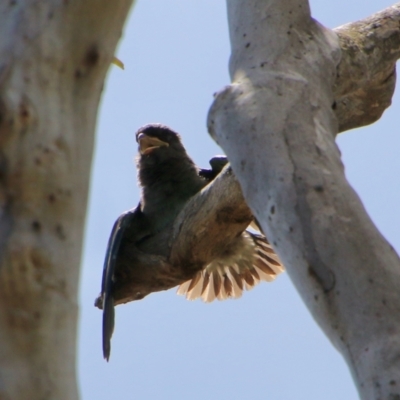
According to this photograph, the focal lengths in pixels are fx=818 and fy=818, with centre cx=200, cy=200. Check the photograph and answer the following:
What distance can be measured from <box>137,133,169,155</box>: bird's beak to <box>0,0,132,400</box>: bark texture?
3.98 m

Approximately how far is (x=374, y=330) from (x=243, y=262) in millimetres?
3820

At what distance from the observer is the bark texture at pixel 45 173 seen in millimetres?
1993

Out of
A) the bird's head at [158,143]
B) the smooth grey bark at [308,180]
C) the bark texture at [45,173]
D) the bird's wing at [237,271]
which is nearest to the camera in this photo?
the bark texture at [45,173]

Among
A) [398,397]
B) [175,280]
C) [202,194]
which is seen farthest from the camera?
[175,280]

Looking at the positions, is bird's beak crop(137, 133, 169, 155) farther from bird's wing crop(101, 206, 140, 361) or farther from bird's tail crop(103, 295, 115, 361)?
bird's tail crop(103, 295, 115, 361)

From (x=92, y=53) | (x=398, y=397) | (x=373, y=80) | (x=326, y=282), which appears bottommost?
(x=398, y=397)

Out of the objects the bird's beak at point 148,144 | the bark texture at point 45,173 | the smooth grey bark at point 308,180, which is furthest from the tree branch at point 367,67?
the bird's beak at point 148,144

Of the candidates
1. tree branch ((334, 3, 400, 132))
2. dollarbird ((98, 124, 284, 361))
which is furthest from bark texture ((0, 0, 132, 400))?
dollarbird ((98, 124, 284, 361))

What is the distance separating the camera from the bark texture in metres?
1.99

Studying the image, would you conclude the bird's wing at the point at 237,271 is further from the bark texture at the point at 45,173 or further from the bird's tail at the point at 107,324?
the bark texture at the point at 45,173

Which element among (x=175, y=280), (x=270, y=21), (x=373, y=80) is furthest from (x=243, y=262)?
(x=270, y=21)

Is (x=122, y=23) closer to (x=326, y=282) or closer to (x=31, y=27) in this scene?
(x=31, y=27)

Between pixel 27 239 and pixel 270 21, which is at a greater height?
pixel 270 21

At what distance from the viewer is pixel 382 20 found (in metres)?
4.54
